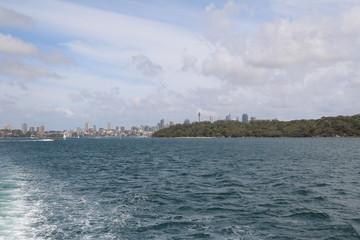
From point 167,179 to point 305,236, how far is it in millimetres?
28122

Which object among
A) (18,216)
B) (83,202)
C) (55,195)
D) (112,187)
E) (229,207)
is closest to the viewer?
(18,216)

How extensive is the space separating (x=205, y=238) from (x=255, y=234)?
3642 mm

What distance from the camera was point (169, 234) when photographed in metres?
20.4

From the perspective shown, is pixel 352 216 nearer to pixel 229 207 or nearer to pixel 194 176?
pixel 229 207

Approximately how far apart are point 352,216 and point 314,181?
18.3 meters

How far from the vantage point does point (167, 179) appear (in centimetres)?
4612

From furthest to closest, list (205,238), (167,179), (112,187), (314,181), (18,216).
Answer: (167,179)
(314,181)
(112,187)
(18,216)
(205,238)

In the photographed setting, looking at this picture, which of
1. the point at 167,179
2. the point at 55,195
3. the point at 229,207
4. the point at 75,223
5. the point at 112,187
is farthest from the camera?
the point at 167,179

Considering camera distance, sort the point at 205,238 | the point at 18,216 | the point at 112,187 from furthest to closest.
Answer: the point at 112,187 < the point at 18,216 < the point at 205,238

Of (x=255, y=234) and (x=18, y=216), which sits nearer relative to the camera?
(x=255, y=234)

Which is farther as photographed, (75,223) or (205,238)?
(75,223)

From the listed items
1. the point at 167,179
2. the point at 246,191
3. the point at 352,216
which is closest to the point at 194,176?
the point at 167,179

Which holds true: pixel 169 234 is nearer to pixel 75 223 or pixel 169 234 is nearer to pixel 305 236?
pixel 75 223

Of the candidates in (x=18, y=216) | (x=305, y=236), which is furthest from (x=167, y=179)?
(x=305, y=236)
